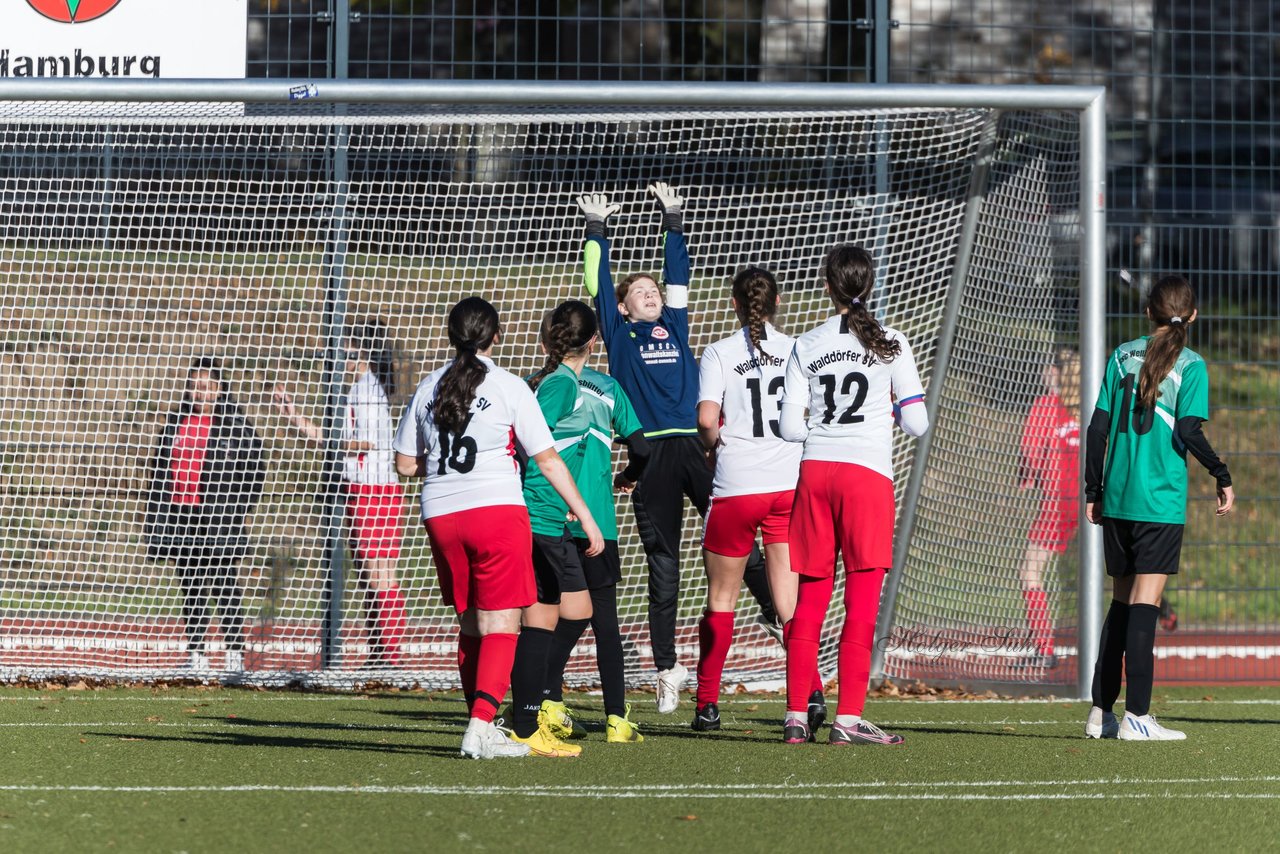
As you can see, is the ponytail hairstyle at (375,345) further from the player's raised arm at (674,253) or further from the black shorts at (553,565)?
the black shorts at (553,565)

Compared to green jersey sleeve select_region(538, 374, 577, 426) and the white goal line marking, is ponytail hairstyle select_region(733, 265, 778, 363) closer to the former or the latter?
green jersey sleeve select_region(538, 374, 577, 426)

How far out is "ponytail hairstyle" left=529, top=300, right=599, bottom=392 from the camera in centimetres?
675

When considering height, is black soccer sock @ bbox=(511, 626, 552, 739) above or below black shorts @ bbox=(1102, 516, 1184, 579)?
below

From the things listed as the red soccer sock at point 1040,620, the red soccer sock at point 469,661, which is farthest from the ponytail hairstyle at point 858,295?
the red soccer sock at point 1040,620

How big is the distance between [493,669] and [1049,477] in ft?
14.6

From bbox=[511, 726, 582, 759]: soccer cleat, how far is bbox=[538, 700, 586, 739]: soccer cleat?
204 millimetres

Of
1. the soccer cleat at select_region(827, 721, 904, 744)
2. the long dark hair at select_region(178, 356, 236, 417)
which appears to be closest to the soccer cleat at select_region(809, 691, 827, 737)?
the soccer cleat at select_region(827, 721, 904, 744)

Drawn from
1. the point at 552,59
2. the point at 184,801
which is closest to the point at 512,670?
the point at 184,801

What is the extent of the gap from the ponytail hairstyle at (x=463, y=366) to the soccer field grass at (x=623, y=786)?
1.28m

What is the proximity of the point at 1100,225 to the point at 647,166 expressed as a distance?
2.74 metres

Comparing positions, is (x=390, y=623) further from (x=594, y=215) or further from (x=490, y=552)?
(x=490, y=552)

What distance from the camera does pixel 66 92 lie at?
8844 millimetres

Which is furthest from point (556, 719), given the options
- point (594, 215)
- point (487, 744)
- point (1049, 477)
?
point (1049, 477)

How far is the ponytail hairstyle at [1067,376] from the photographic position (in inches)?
369
